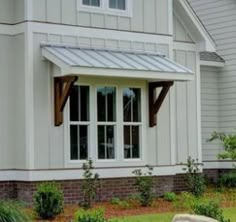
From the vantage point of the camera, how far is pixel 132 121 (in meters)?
20.1

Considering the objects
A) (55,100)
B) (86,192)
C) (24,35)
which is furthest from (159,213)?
(24,35)

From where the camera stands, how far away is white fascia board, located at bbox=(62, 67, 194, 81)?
1762 centimetres

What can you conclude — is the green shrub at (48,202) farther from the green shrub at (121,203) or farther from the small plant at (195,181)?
the small plant at (195,181)

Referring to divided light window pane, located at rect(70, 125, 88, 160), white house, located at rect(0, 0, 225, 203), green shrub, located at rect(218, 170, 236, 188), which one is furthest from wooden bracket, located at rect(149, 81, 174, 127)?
green shrub, located at rect(218, 170, 236, 188)

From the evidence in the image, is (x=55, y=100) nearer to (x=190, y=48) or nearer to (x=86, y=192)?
(x=86, y=192)

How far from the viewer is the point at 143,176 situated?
19328 mm

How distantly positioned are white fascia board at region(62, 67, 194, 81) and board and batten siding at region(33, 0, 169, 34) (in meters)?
1.72

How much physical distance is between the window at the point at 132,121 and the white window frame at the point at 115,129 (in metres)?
0.11

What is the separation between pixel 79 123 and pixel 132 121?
1.77 meters

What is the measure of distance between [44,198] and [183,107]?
24.8 feet

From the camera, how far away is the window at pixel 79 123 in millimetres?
18891

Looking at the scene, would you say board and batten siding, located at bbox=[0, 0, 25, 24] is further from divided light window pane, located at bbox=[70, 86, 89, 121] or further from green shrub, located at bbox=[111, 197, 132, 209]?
green shrub, located at bbox=[111, 197, 132, 209]

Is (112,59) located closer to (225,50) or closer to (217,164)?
(225,50)

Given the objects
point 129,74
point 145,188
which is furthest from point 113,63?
point 145,188
